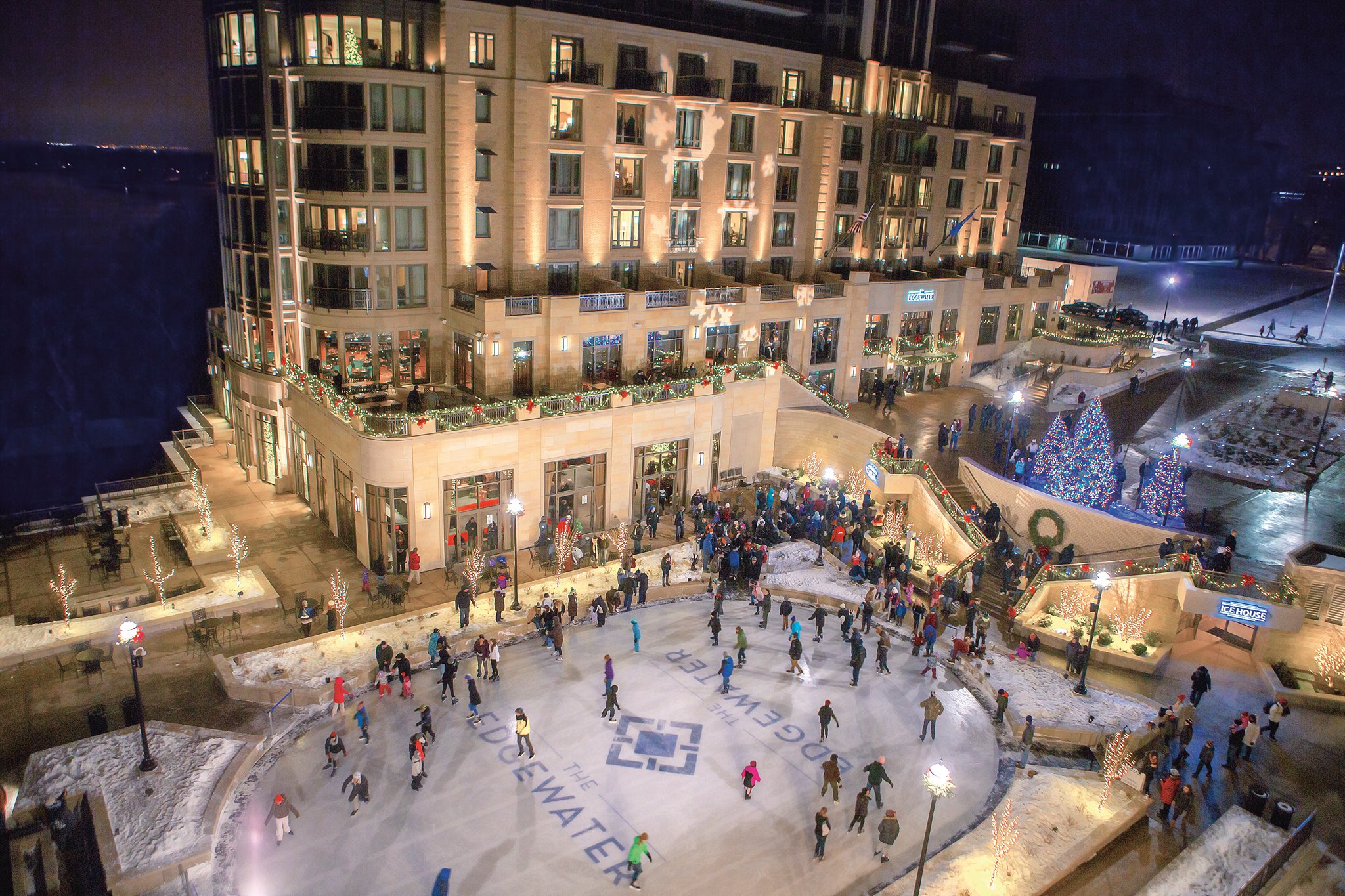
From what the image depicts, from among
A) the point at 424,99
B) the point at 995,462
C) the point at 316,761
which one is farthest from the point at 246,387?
the point at 995,462

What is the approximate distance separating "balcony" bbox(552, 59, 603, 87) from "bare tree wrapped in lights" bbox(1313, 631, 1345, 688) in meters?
31.4

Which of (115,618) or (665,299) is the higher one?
(665,299)

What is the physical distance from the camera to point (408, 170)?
32.6 m

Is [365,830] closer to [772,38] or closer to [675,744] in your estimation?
[675,744]

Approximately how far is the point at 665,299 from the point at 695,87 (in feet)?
30.3

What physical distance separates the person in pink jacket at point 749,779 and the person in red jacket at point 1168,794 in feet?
30.0

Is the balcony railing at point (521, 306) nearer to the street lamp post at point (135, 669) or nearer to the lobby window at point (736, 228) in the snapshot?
the lobby window at point (736, 228)

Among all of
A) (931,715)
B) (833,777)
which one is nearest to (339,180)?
(833,777)

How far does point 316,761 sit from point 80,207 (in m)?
103

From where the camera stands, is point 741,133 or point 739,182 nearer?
point 741,133

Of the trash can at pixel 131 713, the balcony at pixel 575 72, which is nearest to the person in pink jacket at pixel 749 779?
the trash can at pixel 131 713

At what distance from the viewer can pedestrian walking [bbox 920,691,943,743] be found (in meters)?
21.1

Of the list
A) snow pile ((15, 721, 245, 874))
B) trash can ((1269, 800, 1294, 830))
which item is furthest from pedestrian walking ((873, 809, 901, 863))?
snow pile ((15, 721, 245, 874))

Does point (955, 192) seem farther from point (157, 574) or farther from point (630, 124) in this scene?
point (157, 574)
